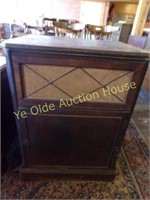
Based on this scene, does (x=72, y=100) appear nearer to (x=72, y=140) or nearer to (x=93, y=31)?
(x=72, y=140)

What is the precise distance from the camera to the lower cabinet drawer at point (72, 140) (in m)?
1.01

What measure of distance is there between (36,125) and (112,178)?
781 mm

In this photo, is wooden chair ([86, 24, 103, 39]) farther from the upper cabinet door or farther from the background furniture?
the upper cabinet door

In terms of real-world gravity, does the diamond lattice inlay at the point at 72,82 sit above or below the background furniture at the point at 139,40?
above

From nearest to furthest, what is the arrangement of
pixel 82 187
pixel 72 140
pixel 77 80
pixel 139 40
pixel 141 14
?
pixel 77 80 → pixel 72 140 → pixel 82 187 → pixel 139 40 → pixel 141 14

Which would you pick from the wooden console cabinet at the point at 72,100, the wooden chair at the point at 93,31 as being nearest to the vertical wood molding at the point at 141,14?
the wooden chair at the point at 93,31

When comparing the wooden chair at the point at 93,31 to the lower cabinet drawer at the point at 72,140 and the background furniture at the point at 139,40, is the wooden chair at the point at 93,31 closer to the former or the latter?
the background furniture at the point at 139,40

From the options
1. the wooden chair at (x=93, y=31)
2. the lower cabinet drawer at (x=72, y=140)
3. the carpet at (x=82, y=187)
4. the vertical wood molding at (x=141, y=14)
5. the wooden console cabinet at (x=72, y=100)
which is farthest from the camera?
the vertical wood molding at (x=141, y=14)

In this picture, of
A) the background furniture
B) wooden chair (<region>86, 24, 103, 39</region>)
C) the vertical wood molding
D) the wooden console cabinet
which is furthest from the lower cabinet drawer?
the vertical wood molding

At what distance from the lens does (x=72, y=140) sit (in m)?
1.11

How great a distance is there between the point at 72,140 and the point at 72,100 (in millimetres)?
331

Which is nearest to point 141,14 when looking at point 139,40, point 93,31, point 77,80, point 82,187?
point 139,40

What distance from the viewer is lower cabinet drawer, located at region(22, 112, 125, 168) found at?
→ 1.01 m

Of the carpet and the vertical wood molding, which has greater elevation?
the vertical wood molding
